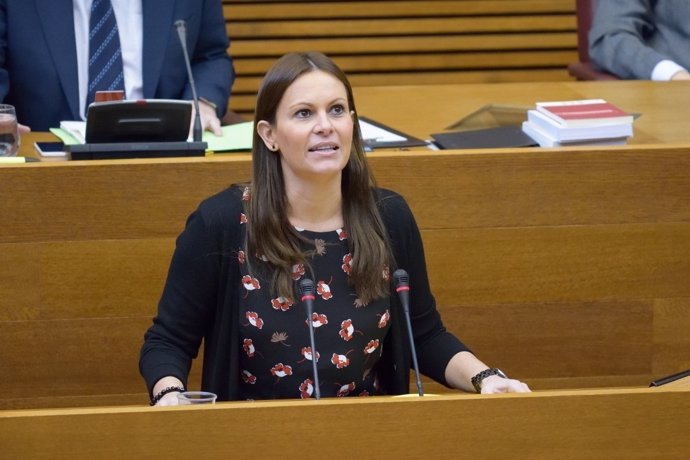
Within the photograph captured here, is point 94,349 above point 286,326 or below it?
below

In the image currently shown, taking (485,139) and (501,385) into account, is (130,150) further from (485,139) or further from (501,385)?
(501,385)

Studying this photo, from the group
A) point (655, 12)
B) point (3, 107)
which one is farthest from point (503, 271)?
point (655, 12)

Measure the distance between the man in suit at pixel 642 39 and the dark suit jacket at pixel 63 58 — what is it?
4.40 feet

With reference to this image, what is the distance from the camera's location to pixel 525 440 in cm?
150

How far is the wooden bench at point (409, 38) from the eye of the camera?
538cm

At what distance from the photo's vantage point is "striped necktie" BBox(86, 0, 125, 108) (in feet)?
10.7

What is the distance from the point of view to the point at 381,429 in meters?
1.48

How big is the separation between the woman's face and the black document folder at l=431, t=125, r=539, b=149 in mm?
812

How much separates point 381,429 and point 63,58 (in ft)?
6.78

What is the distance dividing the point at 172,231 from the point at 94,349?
30 cm

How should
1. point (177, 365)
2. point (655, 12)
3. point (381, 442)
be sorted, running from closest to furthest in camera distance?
1. point (381, 442)
2. point (177, 365)
3. point (655, 12)

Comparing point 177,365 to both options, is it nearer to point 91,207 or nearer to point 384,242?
point 384,242

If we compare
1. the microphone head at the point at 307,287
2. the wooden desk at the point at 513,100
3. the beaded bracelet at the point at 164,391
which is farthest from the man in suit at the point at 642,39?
the beaded bracelet at the point at 164,391

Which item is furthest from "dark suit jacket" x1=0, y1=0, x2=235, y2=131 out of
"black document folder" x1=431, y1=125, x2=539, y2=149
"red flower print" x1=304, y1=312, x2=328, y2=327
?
"red flower print" x1=304, y1=312, x2=328, y2=327
